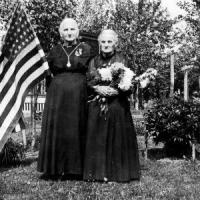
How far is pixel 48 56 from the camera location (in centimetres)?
677

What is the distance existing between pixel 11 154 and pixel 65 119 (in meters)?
2.27

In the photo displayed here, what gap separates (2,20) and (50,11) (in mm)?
1247

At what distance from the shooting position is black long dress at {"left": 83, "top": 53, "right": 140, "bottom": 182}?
6.48 meters

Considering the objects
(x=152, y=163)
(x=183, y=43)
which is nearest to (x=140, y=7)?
(x=183, y=43)

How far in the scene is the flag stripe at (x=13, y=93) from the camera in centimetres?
650

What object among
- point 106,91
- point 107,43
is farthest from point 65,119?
point 107,43

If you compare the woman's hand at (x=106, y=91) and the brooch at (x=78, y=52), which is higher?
the brooch at (x=78, y=52)

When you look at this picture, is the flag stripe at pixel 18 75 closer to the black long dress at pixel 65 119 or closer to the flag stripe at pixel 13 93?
the flag stripe at pixel 13 93

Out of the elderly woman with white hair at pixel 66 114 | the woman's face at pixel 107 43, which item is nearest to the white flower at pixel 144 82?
the woman's face at pixel 107 43

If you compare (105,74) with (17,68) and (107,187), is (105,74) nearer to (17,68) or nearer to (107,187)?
(17,68)

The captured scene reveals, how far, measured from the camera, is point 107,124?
6.51m

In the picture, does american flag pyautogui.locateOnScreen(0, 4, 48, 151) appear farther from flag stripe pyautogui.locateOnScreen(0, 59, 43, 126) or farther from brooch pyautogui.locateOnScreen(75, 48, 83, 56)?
brooch pyautogui.locateOnScreen(75, 48, 83, 56)

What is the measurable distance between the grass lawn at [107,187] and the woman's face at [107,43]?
1966 millimetres

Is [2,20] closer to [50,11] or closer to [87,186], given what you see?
[50,11]
